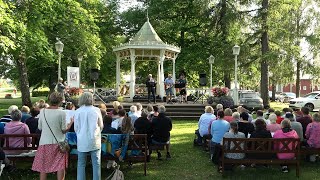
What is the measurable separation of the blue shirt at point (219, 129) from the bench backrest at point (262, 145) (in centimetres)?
91

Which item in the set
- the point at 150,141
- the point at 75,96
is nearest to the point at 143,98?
the point at 75,96

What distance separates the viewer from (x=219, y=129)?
822cm

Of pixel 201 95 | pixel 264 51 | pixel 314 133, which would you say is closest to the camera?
pixel 314 133

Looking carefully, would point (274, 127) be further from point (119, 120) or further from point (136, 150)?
point (119, 120)

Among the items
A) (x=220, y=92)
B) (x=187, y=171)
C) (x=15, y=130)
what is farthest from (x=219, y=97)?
(x=15, y=130)

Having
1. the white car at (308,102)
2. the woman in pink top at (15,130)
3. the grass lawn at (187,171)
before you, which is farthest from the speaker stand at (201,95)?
the woman in pink top at (15,130)

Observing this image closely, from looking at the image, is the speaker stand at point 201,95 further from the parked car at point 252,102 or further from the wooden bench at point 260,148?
the wooden bench at point 260,148

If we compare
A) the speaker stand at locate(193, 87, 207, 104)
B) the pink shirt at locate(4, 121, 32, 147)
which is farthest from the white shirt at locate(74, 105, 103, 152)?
the speaker stand at locate(193, 87, 207, 104)

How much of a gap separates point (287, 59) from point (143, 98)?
1083cm

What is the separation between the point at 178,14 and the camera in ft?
105

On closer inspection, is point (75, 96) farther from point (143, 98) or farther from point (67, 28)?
point (67, 28)

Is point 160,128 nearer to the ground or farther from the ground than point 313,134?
farther from the ground

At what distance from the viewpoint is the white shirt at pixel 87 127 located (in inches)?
225

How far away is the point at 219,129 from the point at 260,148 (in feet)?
3.96
